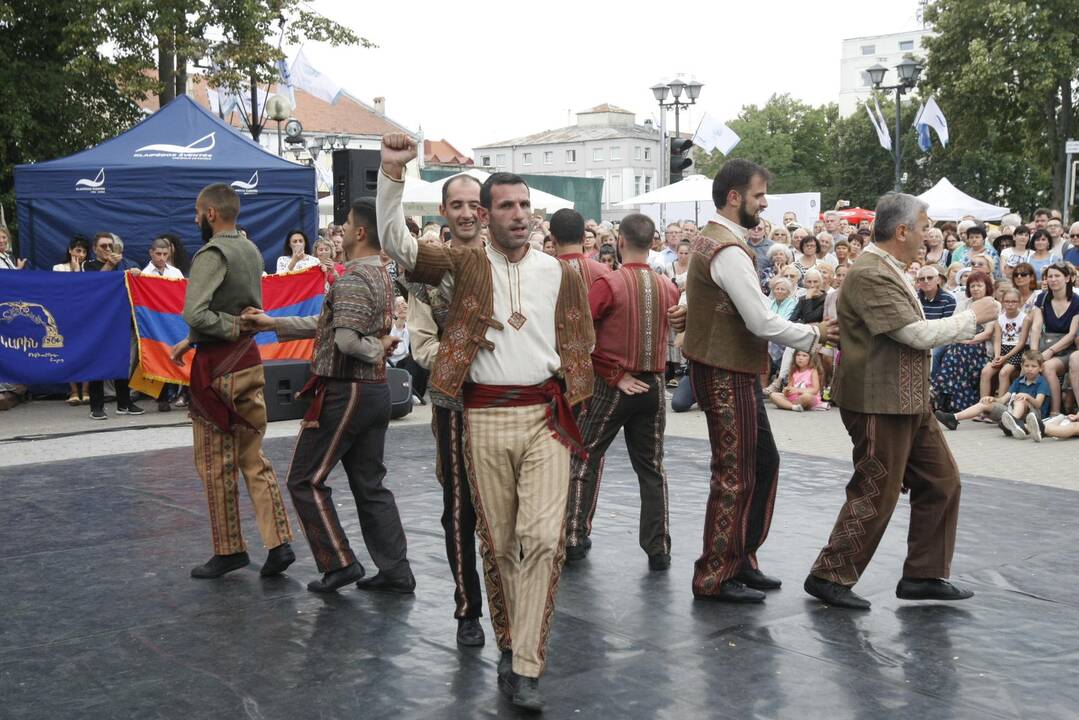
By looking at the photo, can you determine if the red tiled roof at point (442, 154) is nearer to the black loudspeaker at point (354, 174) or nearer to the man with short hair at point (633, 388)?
the black loudspeaker at point (354, 174)

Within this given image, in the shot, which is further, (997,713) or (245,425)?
(245,425)

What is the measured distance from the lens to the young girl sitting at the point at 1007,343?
11.4 metres

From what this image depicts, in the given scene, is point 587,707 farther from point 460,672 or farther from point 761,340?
point 761,340

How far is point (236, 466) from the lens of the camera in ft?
18.9

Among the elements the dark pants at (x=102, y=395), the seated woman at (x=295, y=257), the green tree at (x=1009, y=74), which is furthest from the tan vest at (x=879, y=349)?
the green tree at (x=1009, y=74)

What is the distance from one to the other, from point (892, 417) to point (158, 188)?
1142 centimetres

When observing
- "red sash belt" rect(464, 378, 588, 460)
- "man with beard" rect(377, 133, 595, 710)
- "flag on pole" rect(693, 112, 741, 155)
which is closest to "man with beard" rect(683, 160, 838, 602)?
"man with beard" rect(377, 133, 595, 710)

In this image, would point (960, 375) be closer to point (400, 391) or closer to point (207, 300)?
point (400, 391)

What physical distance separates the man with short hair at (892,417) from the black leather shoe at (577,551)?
1.25 meters

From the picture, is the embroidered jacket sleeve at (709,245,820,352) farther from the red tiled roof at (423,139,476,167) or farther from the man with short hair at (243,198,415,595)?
the red tiled roof at (423,139,476,167)

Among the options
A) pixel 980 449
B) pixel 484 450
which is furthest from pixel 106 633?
pixel 980 449

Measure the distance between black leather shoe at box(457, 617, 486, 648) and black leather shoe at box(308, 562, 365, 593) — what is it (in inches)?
36.3

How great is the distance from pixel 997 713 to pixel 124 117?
64.4 ft

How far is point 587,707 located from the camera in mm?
4070
